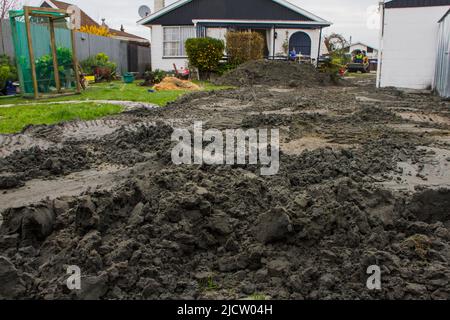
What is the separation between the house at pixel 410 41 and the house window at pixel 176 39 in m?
12.0

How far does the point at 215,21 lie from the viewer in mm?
26359

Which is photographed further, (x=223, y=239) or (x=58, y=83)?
(x=58, y=83)

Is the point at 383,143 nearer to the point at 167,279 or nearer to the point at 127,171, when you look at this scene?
the point at 127,171

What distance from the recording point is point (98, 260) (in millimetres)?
2816

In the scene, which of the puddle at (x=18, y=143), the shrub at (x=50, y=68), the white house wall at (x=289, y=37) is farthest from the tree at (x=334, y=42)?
the puddle at (x=18, y=143)

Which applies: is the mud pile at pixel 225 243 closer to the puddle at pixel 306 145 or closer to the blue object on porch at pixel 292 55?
the puddle at pixel 306 145

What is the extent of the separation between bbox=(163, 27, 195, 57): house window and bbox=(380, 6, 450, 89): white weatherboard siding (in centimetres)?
1211

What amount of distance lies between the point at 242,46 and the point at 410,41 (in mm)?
9212

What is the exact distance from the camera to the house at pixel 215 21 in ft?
87.1

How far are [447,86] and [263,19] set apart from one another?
14685 mm

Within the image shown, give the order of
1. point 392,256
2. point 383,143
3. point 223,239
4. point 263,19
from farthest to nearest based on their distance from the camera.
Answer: point 263,19
point 383,143
point 223,239
point 392,256

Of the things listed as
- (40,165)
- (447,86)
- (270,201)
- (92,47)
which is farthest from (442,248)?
(92,47)

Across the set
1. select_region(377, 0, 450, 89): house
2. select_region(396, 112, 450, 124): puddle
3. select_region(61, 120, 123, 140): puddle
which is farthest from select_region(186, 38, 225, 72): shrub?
select_region(61, 120, 123, 140): puddle

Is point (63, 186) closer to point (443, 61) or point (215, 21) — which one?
point (443, 61)
